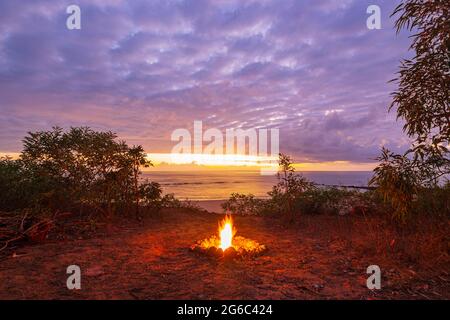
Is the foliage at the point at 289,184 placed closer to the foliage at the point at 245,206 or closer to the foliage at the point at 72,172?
the foliage at the point at 245,206

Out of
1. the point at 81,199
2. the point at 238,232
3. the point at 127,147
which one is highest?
the point at 127,147

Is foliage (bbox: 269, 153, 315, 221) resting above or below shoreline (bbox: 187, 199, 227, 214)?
above

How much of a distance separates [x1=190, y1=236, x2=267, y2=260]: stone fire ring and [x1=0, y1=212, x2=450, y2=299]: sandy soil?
222 mm

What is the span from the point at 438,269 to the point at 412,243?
126cm

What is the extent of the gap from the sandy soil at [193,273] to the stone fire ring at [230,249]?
0.22 meters

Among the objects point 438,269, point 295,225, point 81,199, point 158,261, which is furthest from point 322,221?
point 81,199

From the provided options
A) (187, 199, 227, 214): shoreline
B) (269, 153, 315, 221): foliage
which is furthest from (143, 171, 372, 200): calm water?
(187, 199, 227, 214): shoreline

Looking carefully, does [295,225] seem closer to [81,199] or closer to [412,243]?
[412,243]

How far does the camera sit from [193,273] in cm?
648

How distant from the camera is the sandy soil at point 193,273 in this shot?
5.48 m

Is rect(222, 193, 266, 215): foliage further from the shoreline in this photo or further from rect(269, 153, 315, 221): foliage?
rect(269, 153, 315, 221): foliage

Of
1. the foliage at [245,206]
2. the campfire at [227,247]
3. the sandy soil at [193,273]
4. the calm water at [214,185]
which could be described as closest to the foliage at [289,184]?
the foliage at [245,206]

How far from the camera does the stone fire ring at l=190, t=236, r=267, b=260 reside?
753cm
